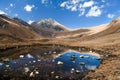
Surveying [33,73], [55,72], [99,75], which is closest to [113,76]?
[99,75]

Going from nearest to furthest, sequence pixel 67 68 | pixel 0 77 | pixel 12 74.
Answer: pixel 0 77
pixel 12 74
pixel 67 68

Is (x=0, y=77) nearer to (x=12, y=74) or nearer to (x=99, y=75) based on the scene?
(x=12, y=74)

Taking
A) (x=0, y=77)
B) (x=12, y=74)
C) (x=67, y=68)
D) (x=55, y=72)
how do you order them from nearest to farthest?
(x=0, y=77), (x=12, y=74), (x=55, y=72), (x=67, y=68)

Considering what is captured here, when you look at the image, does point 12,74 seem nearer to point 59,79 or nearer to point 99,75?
point 59,79

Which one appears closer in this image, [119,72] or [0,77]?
[0,77]

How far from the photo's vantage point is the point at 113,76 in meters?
42.0

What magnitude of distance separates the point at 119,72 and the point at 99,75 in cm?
447

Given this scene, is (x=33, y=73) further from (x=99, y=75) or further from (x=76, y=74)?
(x=99, y=75)

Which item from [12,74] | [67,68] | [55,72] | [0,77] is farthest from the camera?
[67,68]

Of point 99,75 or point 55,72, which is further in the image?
point 55,72

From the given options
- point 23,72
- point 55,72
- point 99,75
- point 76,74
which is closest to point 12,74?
point 23,72

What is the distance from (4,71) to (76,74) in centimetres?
1399

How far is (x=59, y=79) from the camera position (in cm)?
4138

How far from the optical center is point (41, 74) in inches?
1763
